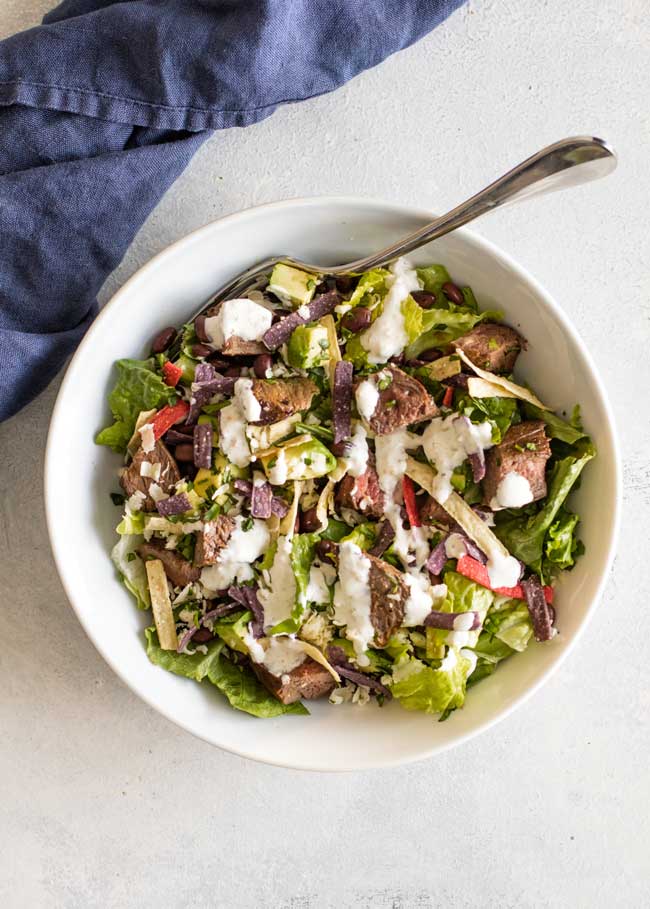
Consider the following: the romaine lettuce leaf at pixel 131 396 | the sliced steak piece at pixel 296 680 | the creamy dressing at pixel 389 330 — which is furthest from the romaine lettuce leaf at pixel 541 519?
the romaine lettuce leaf at pixel 131 396

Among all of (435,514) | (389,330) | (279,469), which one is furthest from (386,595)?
(389,330)

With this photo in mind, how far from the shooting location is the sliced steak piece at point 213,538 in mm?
2924

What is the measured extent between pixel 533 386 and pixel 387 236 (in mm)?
778

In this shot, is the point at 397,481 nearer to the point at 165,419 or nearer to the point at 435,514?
the point at 435,514

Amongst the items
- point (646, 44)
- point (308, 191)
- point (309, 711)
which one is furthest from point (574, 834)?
point (646, 44)

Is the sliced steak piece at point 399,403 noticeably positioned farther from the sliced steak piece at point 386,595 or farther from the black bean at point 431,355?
the sliced steak piece at point 386,595

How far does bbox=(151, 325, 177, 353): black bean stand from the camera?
309cm

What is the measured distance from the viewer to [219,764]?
3.57m

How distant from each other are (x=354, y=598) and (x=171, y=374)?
3.37 ft

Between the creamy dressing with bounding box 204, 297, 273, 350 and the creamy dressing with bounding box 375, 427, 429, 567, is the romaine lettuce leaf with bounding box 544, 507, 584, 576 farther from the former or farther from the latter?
the creamy dressing with bounding box 204, 297, 273, 350

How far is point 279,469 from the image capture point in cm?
291

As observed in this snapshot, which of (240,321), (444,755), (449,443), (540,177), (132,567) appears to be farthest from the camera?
(444,755)

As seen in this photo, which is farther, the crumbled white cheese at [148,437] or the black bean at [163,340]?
the black bean at [163,340]

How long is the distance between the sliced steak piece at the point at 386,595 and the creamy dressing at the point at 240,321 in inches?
35.0
